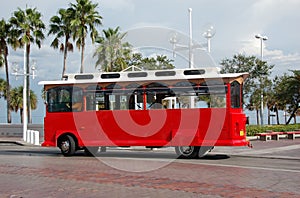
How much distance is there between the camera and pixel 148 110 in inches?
672

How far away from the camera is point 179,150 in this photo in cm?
1708

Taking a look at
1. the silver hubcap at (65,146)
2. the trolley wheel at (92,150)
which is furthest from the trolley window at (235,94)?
the silver hubcap at (65,146)

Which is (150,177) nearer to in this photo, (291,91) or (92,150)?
(92,150)

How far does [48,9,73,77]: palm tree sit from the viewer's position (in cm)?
3666

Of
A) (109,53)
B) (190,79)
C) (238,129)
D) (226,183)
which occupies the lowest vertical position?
(226,183)

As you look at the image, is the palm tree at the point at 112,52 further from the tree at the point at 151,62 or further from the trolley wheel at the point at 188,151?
the trolley wheel at the point at 188,151

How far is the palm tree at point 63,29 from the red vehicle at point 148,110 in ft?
64.3

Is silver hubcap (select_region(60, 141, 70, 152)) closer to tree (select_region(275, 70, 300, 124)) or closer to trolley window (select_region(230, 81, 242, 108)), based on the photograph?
trolley window (select_region(230, 81, 242, 108))

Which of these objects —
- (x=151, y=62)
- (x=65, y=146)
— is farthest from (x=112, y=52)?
(x=65, y=146)

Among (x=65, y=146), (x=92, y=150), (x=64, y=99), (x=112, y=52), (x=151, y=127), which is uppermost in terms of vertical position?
(x=112, y=52)

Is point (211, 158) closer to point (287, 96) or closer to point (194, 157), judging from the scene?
point (194, 157)

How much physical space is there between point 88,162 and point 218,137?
16.2ft

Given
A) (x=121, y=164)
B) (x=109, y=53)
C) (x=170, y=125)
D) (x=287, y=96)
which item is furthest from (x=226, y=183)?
(x=287, y=96)

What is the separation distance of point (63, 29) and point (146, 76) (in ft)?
74.3
